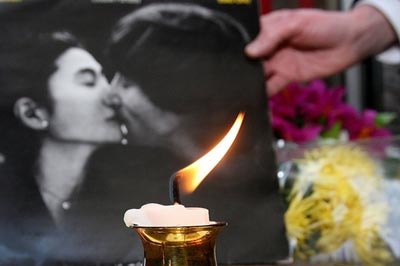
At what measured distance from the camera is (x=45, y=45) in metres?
Answer: 0.51

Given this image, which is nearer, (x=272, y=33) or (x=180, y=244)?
(x=180, y=244)

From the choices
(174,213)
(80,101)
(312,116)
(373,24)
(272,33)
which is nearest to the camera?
(174,213)

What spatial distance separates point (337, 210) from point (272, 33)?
0.56ft

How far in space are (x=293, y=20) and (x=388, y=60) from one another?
17 centimetres

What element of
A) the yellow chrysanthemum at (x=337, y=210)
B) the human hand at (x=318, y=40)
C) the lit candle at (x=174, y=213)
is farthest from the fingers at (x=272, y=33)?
the lit candle at (x=174, y=213)

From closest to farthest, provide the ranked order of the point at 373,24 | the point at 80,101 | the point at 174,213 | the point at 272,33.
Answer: the point at 174,213
the point at 80,101
the point at 272,33
the point at 373,24

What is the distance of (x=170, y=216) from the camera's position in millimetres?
246

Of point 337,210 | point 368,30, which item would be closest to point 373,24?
point 368,30

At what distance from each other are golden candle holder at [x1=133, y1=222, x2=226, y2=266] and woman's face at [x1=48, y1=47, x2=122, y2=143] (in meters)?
0.26

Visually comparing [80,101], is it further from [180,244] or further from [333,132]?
[333,132]

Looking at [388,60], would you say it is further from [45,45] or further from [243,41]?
[45,45]

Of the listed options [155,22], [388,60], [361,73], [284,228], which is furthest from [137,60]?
[361,73]

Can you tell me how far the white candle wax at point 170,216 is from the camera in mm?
246

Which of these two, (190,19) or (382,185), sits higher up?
(190,19)
